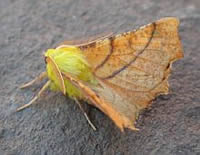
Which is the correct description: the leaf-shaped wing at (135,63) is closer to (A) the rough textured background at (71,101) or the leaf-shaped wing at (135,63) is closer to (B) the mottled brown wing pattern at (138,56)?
(B) the mottled brown wing pattern at (138,56)

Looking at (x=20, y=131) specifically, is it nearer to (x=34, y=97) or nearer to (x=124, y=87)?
(x=34, y=97)

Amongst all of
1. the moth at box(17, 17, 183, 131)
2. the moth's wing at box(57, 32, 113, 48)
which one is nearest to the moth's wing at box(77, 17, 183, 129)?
the moth at box(17, 17, 183, 131)

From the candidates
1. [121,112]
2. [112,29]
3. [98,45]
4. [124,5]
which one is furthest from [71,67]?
[124,5]

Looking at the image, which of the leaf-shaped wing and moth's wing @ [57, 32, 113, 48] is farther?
moth's wing @ [57, 32, 113, 48]

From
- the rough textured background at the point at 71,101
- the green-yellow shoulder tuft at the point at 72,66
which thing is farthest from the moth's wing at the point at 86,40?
the green-yellow shoulder tuft at the point at 72,66

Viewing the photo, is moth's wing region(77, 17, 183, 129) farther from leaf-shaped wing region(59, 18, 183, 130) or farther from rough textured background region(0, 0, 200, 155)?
rough textured background region(0, 0, 200, 155)
